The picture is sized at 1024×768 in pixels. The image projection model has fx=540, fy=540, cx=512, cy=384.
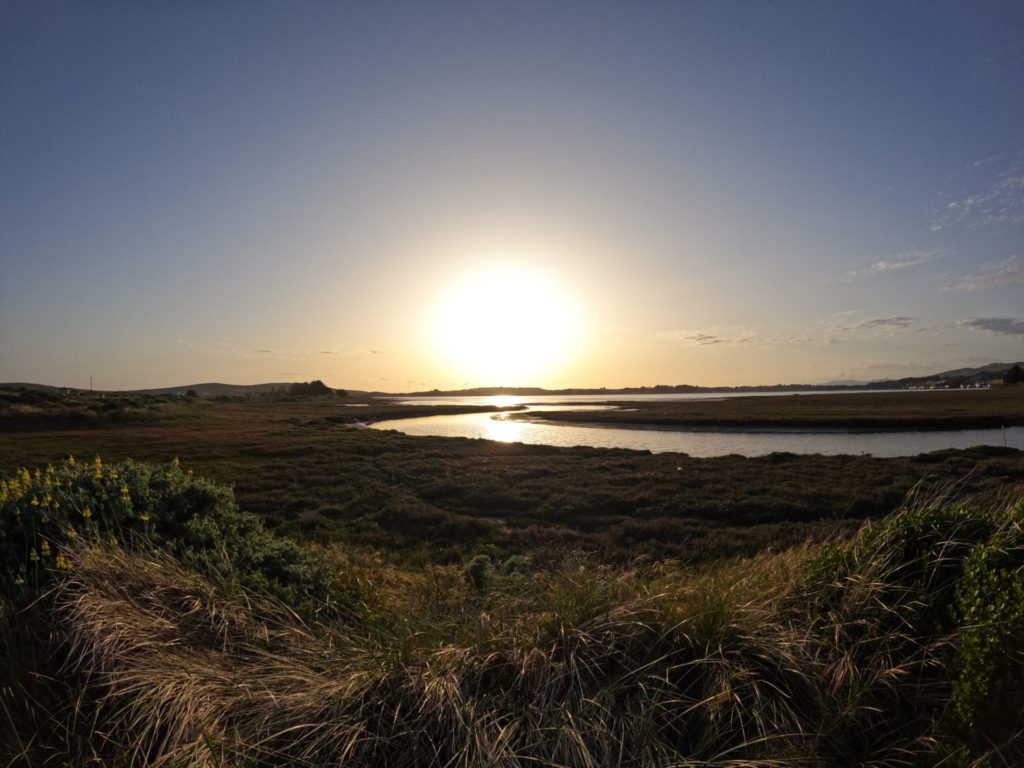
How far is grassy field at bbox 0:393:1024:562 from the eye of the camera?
14.1 metres

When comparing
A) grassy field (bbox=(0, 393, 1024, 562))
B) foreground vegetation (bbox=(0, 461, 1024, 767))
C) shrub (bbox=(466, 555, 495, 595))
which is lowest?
grassy field (bbox=(0, 393, 1024, 562))

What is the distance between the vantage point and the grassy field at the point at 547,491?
14078mm

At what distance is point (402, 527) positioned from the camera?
15641 millimetres

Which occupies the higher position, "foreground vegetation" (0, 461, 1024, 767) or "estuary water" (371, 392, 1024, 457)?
"foreground vegetation" (0, 461, 1024, 767)

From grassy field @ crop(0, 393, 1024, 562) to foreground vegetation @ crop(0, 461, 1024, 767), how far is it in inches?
162

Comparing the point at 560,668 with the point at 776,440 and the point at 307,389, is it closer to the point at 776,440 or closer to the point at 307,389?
the point at 776,440

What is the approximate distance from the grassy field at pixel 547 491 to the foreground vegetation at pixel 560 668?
411 centimetres

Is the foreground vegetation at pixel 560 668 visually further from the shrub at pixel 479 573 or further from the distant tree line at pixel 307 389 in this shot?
the distant tree line at pixel 307 389

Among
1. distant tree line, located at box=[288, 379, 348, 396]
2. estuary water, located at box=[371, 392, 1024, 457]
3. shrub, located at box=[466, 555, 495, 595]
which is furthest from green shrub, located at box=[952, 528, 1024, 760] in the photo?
distant tree line, located at box=[288, 379, 348, 396]

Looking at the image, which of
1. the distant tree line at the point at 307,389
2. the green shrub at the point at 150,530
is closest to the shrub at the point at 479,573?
the green shrub at the point at 150,530

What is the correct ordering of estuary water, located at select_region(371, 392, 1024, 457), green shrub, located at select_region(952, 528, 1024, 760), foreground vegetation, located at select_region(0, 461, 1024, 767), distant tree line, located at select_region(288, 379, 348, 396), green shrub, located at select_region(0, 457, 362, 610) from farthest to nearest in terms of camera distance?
1. distant tree line, located at select_region(288, 379, 348, 396)
2. estuary water, located at select_region(371, 392, 1024, 457)
3. green shrub, located at select_region(0, 457, 362, 610)
4. foreground vegetation, located at select_region(0, 461, 1024, 767)
5. green shrub, located at select_region(952, 528, 1024, 760)

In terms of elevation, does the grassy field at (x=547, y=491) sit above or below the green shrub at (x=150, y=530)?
below

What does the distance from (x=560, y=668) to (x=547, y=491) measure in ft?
56.9

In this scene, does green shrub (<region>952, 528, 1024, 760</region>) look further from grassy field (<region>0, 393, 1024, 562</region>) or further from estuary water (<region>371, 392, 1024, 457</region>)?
estuary water (<region>371, 392, 1024, 457</region>)
